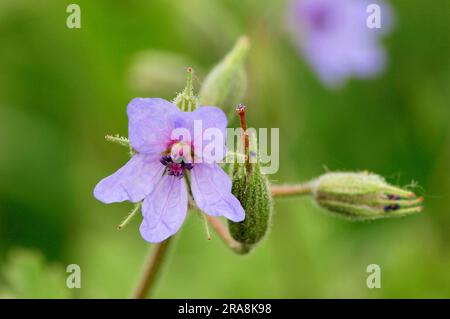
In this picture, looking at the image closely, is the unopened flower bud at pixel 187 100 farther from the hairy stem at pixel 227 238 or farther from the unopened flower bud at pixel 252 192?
the hairy stem at pixel 227 238

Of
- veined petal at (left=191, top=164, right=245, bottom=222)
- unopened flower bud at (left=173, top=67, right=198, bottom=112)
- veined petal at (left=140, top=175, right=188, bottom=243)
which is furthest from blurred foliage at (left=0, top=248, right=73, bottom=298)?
unopened flower bud at (left=173, top=67, right=198, bottom=112)

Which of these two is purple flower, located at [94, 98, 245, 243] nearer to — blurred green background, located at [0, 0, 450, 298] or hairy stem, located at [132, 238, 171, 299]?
hairy stem, located at [132, 238, 171, 299]

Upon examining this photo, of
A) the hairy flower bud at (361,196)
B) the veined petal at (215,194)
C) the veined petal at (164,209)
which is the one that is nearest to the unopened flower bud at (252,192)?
the veined petal at (215,194)

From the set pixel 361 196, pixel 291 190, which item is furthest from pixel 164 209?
pixel 361 196

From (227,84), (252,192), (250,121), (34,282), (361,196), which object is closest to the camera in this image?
(252,192)

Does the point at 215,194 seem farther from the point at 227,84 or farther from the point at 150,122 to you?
the point at 227,84

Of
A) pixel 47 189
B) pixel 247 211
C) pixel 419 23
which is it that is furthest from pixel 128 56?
pixel 247 211
